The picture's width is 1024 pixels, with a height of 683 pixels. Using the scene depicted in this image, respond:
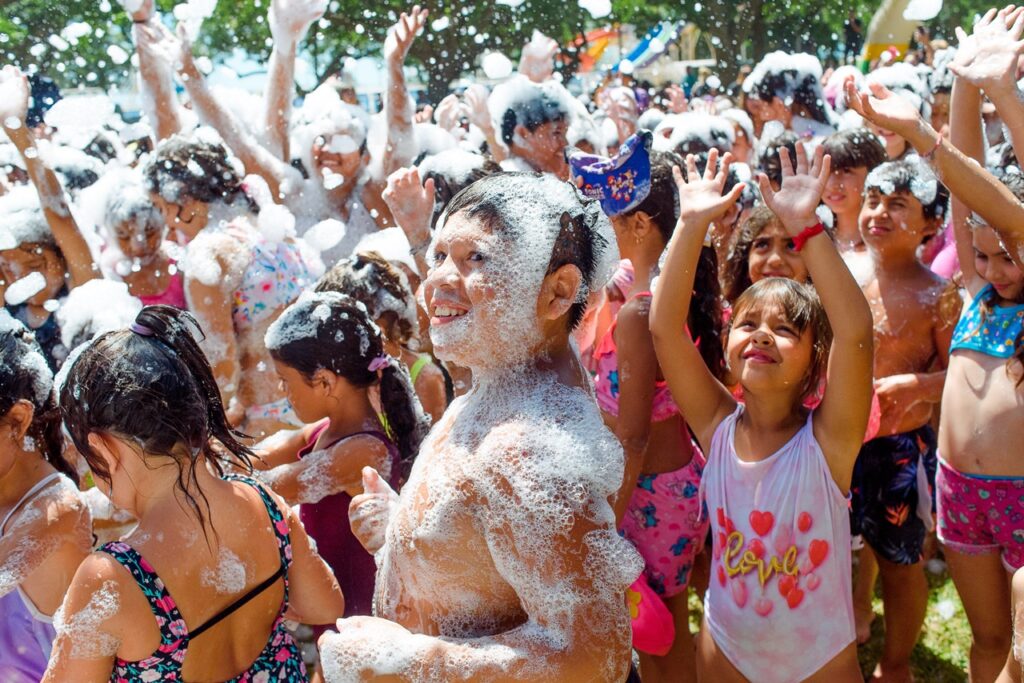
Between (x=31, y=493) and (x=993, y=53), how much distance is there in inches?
107

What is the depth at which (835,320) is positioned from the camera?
2283 millimetres

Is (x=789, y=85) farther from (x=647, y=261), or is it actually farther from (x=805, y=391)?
(x=805, y=391)

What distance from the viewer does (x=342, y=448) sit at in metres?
2.71

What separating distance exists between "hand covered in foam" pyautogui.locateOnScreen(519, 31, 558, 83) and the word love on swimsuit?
360cm

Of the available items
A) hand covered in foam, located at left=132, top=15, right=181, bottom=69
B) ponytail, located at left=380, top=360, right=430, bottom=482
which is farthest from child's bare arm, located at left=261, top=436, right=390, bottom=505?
hand covered in foam, located at left=132, top=15, right=181, bottom=69

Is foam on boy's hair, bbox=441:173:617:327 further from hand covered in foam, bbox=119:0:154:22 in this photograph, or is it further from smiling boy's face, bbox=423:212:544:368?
hand covered in foam, bbox=119:0:154:22

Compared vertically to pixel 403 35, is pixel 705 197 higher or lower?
lower

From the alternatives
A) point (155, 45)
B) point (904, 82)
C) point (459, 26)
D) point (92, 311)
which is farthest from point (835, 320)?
point (459, 26)

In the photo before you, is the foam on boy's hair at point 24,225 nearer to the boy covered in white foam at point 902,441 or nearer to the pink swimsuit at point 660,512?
the pink swimsuit at point 660,512

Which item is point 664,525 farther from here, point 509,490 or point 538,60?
point 538,60

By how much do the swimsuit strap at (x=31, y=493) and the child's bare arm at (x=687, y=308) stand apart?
156cm

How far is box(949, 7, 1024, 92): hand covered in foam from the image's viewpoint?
8.33 ft

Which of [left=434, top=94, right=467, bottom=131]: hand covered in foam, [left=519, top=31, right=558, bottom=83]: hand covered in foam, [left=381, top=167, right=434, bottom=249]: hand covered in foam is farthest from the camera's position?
[left=434, top=94, right=467, bottom=131]: hand covered in foam

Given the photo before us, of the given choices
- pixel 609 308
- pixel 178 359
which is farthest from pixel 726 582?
pixel 178 359
